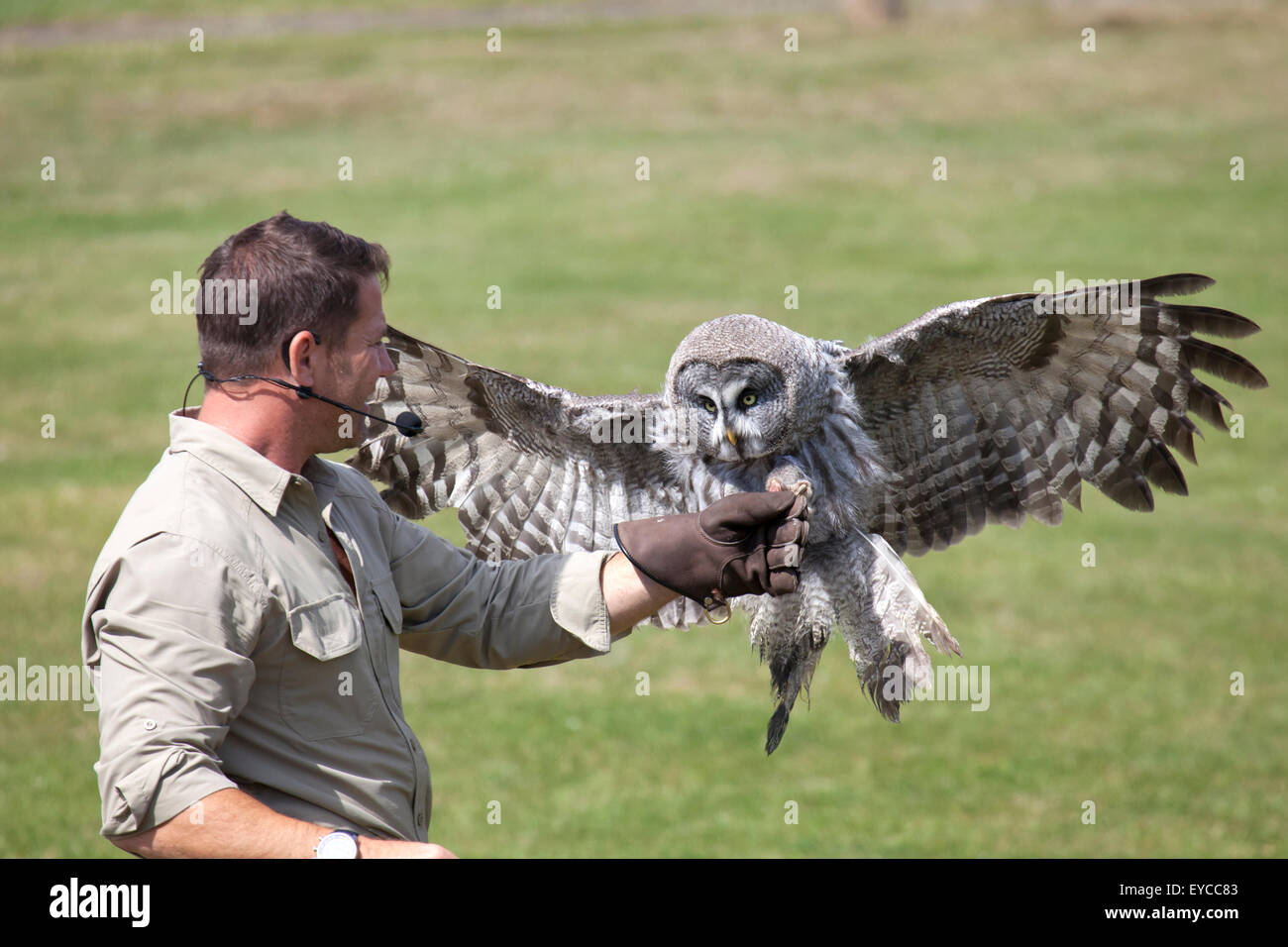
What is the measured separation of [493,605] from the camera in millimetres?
3842

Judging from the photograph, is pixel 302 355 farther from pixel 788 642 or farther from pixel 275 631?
pixel 788 642

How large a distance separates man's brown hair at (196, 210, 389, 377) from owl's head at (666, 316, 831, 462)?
1.74 meters

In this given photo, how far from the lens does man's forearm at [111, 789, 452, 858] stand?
9.13 ft

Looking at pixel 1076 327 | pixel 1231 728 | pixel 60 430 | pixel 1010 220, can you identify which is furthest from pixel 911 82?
pixel 1076 327

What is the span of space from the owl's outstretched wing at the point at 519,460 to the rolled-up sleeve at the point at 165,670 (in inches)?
78.6

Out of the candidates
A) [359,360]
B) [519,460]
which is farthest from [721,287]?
[359,360]

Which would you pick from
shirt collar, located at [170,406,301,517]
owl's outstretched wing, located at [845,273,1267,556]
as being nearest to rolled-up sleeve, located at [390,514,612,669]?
shirt collar, located at [170,406,301,517]

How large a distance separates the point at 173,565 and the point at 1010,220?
21.0 metres

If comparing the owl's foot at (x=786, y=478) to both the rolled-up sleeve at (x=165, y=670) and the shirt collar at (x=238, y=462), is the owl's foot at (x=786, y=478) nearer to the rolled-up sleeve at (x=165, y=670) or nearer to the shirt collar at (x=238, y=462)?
the shirt collar at (x=238, y=462)

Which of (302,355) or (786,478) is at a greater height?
(302,355)

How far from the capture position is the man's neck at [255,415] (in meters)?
3.29

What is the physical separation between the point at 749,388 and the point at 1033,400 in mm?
1067

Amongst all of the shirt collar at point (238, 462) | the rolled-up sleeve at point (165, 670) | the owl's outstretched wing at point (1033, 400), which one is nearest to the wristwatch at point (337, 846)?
the rolled-up sleeve at point (165, 670)
